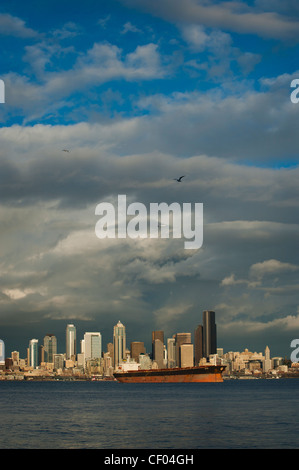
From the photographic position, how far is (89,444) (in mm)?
55781

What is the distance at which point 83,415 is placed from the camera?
90.2 meters

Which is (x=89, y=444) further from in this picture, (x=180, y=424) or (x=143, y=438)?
(x=180, y=424)

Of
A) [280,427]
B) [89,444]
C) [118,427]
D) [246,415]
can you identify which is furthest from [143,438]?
[246,415]
